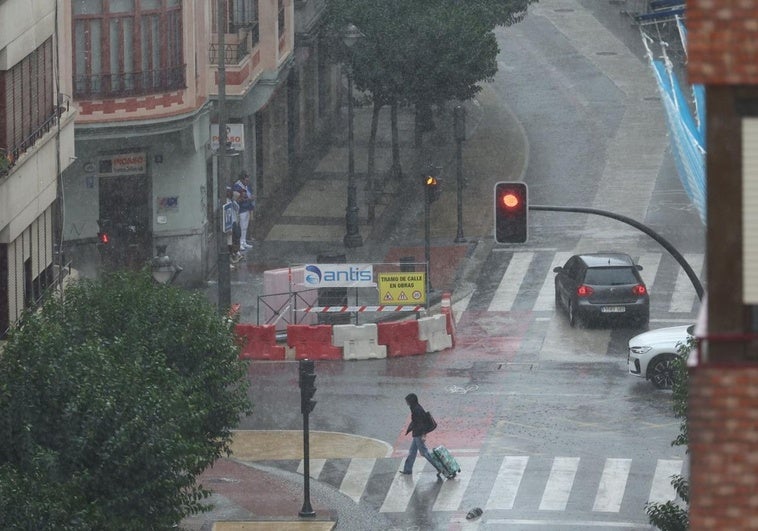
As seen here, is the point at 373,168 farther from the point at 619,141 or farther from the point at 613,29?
the point at 613,29

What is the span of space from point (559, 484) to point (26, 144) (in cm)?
977

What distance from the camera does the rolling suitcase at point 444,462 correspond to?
2630 centimetres

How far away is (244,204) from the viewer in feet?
139

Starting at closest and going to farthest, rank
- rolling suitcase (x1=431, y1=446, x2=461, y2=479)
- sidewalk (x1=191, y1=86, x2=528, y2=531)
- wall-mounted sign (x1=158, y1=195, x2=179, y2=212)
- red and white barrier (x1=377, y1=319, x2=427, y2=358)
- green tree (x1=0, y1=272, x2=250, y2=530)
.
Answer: green tree (x1=0, y1=272, x2=250, y2=530) < sidewalk (x1=191, y1=86, x2=528, y2=531) < rolling suitcase (x1=431, y1=446, x2=461, y2=479) < red and white barrier (x1=377, y1=319, x2=427, y2=358) < wall-mounted sign (x1=158, y1=195, x2=179, y2=212)

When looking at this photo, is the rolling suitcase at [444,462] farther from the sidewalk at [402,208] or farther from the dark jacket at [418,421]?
the sidewalk at [402,208]

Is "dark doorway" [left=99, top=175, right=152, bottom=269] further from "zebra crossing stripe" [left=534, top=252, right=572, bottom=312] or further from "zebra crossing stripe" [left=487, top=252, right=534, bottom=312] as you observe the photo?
"zebra crossing stripe" [left=534, top=252, right=572, bottom=312]

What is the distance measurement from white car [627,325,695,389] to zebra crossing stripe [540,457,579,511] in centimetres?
438

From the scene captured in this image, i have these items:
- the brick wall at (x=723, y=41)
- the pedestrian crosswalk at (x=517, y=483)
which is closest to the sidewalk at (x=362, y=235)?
the pedestrian crosswalk at (x=517, y=483)

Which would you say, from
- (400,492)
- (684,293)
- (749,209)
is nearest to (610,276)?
(684,293)

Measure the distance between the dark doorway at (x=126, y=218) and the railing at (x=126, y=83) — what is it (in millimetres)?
3531

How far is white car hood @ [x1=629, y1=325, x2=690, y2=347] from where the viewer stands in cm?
3122

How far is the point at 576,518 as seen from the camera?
24484 millimetres

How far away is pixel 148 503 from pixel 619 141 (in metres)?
A: 35.7

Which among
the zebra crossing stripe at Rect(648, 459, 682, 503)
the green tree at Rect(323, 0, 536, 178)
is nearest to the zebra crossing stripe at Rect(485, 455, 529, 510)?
the zebra crossing stripe at Rect(648, 459, 682, 503)
